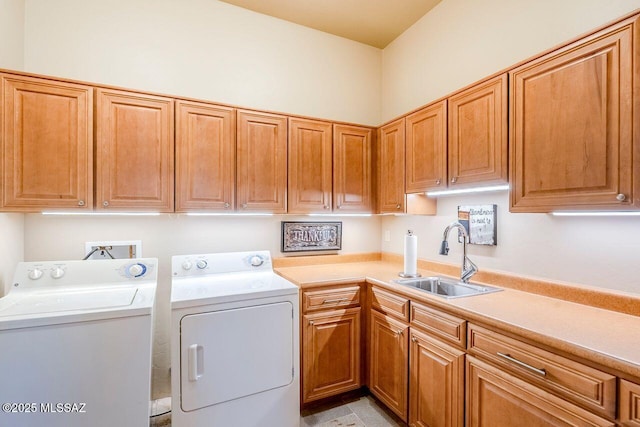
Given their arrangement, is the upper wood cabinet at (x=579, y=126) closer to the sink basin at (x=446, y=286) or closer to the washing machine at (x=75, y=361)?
the sink basin at (x=446, y=286)

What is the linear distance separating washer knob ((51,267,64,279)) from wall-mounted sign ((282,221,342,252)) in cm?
155

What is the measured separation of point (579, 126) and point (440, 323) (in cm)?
117

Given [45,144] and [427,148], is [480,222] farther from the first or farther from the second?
[45,144]

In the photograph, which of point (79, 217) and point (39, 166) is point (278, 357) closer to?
point (79, 217)

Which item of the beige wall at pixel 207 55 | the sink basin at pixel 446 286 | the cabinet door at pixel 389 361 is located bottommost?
the cabinet door at pixel 389 361

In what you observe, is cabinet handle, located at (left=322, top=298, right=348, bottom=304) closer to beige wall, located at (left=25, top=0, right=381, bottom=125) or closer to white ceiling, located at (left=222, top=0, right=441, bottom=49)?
beige wall, located at (left=25, top=0, right=381, bottom=125)

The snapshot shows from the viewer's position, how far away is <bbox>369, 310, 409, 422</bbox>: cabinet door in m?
1.95

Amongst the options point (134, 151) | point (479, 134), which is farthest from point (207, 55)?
point (479, 134)

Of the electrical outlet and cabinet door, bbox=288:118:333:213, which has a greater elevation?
cabinet door, bbox=288:118:333:213

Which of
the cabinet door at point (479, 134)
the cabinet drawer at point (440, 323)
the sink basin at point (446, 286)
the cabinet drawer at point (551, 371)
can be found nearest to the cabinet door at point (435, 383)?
the cabinet drawer at point (440, 323)

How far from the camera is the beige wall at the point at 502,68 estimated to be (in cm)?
153

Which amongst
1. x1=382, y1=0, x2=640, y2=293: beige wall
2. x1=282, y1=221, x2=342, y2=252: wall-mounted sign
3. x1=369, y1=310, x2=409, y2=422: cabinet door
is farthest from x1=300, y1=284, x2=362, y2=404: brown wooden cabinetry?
x1=382, y1=0, x2=640, y2=293: beige wall

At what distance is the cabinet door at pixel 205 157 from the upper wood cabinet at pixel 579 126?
1.85 metres

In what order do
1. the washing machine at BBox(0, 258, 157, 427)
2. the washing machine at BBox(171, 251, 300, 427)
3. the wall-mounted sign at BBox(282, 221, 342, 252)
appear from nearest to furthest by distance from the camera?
the washing machine at BBox(0, 258, 157, 427), the washing machine at BBox(171, 251, 300, 427), the wall-mounted sign at BBox(282, 221, 342, 252)
